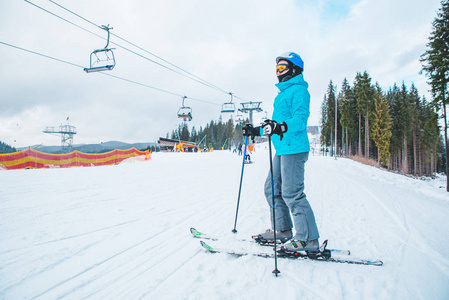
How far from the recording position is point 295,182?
7.39 feet

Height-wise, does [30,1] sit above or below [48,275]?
above

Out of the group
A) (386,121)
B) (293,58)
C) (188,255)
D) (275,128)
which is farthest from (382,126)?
(188,255)

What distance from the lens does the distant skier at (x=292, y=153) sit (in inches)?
87.6

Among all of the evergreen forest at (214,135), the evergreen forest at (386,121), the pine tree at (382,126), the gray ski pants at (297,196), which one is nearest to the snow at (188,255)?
the gray ski pants at (297,196)

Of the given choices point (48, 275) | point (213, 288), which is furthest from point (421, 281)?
point (48, 275)

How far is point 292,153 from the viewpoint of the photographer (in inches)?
89.6

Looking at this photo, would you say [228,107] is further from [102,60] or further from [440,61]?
[440,61]

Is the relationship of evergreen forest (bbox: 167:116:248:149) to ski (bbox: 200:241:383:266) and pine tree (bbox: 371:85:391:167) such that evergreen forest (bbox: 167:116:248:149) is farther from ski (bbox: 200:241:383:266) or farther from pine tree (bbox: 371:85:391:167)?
ski (bbox: 200:241:383:266)

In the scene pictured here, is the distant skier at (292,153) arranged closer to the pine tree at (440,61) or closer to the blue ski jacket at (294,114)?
the blue ski jacket at (294,114)

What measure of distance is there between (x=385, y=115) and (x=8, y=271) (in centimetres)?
4311

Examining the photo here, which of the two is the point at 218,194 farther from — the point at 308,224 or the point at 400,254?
the point at 400,254

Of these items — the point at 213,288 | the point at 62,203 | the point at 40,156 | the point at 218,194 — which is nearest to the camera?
the point at 213,288

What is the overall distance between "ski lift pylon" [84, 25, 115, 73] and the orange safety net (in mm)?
6974

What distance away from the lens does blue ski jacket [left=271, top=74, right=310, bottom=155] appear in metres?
2.26
